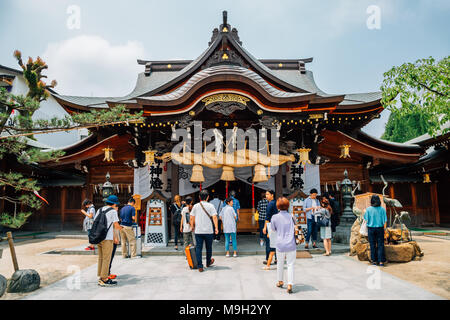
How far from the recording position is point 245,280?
5.38 meters

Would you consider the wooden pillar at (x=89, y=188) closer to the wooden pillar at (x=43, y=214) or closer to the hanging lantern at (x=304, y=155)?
the wooden pillar at (x=43, y=214)

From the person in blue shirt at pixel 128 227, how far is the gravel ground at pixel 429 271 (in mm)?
6285

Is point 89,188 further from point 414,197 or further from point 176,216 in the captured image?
point 414,197

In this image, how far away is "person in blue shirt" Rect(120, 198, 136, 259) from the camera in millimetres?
7508

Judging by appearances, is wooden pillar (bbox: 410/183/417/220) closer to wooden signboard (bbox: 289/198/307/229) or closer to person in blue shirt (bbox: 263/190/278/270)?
wooden signboard (bbox: 289/198/307/229)

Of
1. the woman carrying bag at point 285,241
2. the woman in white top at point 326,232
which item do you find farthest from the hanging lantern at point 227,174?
the woman carrying bag at point 285,241

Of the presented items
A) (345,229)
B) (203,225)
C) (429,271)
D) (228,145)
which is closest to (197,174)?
(228,145)

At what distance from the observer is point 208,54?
12352mm

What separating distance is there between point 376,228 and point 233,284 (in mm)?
3768

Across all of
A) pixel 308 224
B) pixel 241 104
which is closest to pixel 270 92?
pixel 241 104

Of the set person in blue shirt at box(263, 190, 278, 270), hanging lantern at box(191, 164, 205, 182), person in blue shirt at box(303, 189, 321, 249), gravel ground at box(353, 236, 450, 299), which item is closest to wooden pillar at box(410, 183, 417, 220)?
gravel ground at box(353, 236, 450, 299)

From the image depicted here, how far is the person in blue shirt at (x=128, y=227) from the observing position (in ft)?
24.6

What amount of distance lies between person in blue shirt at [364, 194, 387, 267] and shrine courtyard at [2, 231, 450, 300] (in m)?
0.31
